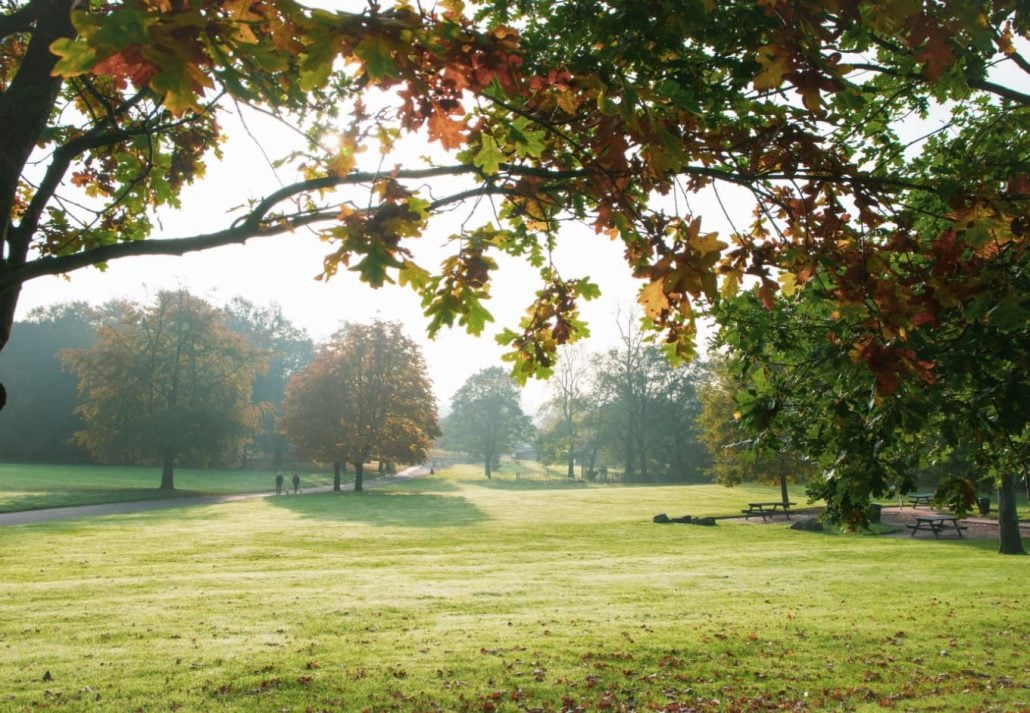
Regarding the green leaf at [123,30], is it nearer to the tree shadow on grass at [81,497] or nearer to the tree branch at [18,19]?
the tree branch at [18,19]

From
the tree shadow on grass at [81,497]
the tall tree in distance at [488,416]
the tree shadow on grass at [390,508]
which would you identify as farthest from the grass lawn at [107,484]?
the tall tree in distance at [488,416]

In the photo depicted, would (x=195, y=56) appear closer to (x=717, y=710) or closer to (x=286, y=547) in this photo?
(x=717, y=710)

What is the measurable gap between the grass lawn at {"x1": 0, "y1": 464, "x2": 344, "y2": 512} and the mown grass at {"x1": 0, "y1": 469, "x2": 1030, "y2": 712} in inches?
489

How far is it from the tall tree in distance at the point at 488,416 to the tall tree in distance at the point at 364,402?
126 ft

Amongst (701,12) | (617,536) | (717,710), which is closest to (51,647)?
(717,710)

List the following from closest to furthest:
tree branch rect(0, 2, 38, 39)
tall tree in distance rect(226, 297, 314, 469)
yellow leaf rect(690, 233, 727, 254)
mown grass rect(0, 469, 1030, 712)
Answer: yellow leaf rect(690, 233, 727, 254) < tree branch rect(0, 2, 38, 39) < mown grass rect(0, 469, 1030, 712) < tall tree in distance rect(226, 297, 314, 469)

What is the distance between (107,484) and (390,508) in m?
22.5

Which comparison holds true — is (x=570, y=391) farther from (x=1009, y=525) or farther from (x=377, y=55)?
(x=377, y=55)

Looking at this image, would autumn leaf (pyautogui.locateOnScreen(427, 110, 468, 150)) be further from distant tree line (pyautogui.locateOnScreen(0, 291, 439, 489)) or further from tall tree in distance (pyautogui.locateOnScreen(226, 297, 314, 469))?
tall tree in distance (pyautogui.locateOnScreen(226, 297, 314, 469))

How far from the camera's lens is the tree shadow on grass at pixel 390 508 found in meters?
30.4

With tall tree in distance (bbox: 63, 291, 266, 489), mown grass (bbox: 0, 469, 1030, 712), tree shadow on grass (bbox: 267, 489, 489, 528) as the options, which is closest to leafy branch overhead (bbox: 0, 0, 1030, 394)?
mown grass (bbox: 0, 469, 1030, 712)

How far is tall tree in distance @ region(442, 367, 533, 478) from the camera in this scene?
87500mm

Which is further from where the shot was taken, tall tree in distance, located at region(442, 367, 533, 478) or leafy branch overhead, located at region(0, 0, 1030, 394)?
tall tree in distance, located at region(442, 367, 533, 478)

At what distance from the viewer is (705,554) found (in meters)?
21.7
